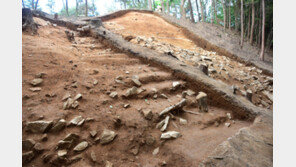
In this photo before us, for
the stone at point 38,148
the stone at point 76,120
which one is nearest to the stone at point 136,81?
the stone at point 76,120

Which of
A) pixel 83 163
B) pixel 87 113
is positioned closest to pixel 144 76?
pixel 87 113

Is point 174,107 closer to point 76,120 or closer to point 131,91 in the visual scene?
point 131,91

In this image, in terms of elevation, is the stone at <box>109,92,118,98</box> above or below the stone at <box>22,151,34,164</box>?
above

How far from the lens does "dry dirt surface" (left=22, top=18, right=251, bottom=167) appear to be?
1622 millimetres

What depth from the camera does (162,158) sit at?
1.68 meters

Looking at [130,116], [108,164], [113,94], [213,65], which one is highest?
[213,65]

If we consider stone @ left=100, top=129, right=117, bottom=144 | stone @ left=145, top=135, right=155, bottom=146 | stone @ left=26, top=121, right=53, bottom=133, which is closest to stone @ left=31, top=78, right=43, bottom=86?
stone @ left=26, top=121, right=53, bottom=133

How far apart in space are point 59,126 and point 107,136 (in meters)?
0.54

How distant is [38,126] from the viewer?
169 centimetres

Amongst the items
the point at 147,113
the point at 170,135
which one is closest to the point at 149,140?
the point at 170,135

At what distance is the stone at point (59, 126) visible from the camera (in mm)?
1735

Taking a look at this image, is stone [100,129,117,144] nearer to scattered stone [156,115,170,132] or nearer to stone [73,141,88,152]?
stone [73,141,88,152]

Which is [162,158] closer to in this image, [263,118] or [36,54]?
[263,118]

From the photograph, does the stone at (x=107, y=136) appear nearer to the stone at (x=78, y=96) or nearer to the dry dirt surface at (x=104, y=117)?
the dry dirt surface at (x=104, y=117)
